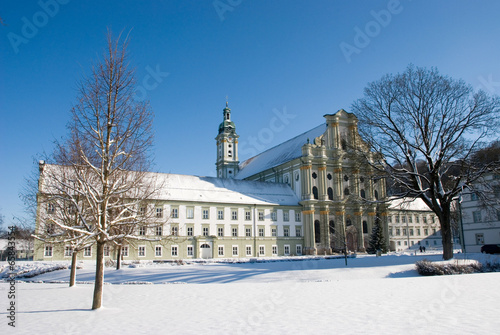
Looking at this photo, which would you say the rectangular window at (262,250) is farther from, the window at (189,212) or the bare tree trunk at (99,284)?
the bare tree trunk at (99,284)

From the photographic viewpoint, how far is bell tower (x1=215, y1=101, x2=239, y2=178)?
82.4 metres

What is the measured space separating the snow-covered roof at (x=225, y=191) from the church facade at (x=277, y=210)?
4.6 inches

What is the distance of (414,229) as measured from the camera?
244ft

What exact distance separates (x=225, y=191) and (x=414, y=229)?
136ft

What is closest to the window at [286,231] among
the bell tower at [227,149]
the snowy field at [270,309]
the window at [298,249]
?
the window at [298,249]

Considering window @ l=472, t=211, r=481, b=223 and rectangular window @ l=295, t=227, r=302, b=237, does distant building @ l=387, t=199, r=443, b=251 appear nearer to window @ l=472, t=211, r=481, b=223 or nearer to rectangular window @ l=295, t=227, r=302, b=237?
rectangular window @ l=295, t=227, r=302, b=237

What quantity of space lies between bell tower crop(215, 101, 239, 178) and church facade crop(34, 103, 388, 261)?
17.1 metres

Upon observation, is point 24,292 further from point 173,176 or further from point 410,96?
point 173,176

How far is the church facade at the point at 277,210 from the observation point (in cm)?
4803

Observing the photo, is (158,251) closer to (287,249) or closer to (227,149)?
(287,249)

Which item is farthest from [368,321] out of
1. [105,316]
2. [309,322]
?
[105,316]

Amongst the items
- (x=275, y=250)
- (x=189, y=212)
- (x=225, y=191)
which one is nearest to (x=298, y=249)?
(x=275, y=250)

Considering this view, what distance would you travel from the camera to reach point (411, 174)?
29.7 meters

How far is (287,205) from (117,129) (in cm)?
4331
